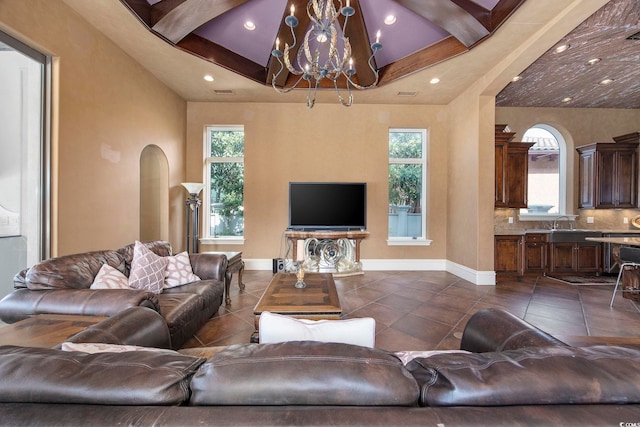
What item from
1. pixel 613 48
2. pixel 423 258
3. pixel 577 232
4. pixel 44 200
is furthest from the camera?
pixel 423 258

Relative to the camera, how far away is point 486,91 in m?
4.10

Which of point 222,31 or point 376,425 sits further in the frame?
point 222,31

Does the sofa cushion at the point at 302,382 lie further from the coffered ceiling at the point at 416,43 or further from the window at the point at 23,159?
the coffered ceiling at the point at 416,43

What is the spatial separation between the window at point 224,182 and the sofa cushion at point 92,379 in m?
4.72

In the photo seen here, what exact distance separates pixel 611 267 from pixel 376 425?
21.6 feet

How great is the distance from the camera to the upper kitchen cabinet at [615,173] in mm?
4984

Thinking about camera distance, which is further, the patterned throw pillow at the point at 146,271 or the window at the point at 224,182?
the window at the point at 224,182

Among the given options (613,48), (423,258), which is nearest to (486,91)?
(613,48)

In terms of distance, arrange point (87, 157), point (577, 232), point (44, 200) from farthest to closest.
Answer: point (577, 232) → point (87, 157) → point (44, 200)

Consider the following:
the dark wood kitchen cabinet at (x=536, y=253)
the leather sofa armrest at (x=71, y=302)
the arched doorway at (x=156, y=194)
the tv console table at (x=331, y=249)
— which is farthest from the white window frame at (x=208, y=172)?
the dark wood kitchen cabinet at (x=536, y=253)

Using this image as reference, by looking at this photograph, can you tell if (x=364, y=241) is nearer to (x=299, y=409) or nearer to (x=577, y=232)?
(x=577, y=232)

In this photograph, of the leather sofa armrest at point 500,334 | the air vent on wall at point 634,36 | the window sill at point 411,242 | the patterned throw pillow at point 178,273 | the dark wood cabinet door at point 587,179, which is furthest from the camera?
the window sill at point 411,242

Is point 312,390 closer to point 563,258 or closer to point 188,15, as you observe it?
point 188,15

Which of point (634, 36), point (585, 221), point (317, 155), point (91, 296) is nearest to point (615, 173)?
point (585, 221)
